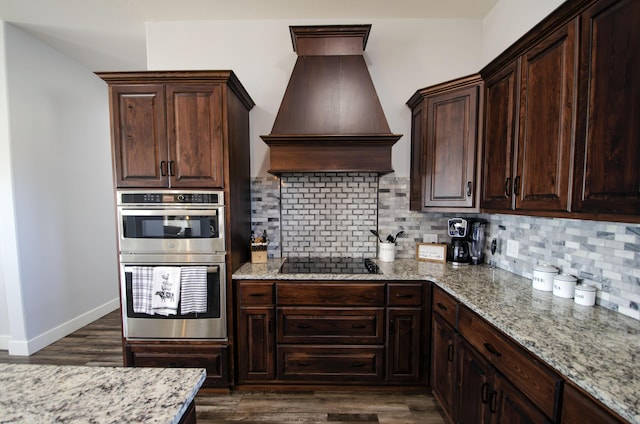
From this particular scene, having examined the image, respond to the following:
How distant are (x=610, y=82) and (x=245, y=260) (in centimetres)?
254

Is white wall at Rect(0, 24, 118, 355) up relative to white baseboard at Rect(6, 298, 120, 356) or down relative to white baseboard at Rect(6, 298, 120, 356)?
up

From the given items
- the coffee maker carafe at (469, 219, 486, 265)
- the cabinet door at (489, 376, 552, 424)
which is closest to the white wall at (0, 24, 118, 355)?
the cabinet door at (489, 376, 552, 424)

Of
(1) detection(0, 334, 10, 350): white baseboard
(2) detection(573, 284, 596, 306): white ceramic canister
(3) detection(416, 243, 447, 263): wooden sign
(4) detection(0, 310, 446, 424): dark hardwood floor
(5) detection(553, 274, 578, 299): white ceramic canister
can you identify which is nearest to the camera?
(2) detection(573, 284, 596, 306): white ceramic canister

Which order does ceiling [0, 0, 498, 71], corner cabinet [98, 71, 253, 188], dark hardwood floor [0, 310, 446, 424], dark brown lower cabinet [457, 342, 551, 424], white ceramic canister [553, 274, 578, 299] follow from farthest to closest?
ceiling [0, 0, 498, 71]
corner cabinet [98, 71, 253, 188]
dark hardwood floor [0, 310, 446, 424]
white ceramic canister [553, 274, 578, 299]
dark brown lower cabinet [457, 342, 551, 424]

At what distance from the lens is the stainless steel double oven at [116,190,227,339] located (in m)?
2.07

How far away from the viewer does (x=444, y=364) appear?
1.88 meters

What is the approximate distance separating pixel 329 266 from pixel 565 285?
5.19ft

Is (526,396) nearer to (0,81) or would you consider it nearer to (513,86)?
(513,86)

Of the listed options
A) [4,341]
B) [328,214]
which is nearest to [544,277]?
[328,214]

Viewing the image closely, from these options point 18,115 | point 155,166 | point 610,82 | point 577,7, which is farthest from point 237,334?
point 18,115

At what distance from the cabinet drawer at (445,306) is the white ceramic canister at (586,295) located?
2.04 feet

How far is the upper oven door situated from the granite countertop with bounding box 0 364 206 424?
3.93ft

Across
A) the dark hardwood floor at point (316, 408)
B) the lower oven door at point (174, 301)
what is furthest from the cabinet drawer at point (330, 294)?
the dark hardwood floor at point (316, 408)

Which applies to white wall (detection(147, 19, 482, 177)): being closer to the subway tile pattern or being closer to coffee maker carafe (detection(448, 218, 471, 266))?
the subway tile pattern
